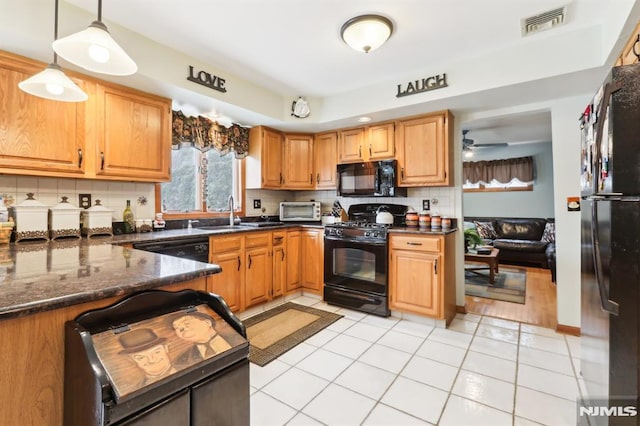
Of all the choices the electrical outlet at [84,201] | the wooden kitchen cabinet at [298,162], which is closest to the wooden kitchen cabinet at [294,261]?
the wooden kitchen cabinet at [298,162]

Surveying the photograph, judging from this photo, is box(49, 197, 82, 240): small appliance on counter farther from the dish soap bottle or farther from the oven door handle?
the oven door handle

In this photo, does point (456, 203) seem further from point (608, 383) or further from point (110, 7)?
point (110, 7)

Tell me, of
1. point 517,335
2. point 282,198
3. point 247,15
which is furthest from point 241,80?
point 517,335

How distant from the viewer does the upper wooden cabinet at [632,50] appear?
1.67m

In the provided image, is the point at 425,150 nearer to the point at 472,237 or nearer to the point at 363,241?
the point at 363,241

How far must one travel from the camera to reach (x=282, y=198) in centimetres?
441

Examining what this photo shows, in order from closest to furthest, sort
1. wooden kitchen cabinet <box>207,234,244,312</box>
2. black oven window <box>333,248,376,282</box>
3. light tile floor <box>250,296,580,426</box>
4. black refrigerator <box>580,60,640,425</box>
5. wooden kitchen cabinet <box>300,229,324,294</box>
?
1. black refrigerator <box>580,60,640,425</box>
2. light tile floor <box>250,296,580,426</box>
3. wooden kitchen cabinet <box>207,234,244,312</box>
4. black oven window <box>333,248,376,282</box>
5. wooden kitchen cabinet <box>300,229,324,294</box>

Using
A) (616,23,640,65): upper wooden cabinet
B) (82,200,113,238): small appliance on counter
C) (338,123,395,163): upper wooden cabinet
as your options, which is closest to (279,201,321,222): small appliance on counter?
(338,123,395,163): upper wooden cabinet

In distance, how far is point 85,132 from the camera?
2246mm

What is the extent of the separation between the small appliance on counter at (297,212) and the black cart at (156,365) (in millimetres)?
2890

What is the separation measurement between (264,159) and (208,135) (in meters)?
0.71

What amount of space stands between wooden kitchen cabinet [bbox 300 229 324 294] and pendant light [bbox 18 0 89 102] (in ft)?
8.27

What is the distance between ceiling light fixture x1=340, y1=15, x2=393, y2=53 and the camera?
2.04m

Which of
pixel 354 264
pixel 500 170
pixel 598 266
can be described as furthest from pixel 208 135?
pixel 500 170
